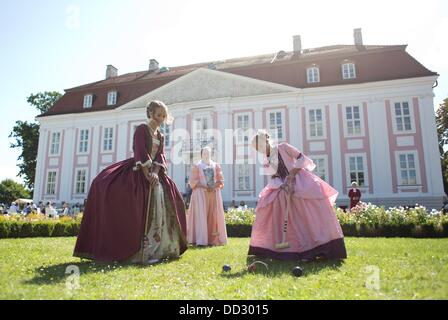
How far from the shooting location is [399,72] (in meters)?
22.4

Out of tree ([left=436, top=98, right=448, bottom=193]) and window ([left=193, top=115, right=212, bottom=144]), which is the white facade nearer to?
window ([left=193, top=115, right=212, bottom=144])

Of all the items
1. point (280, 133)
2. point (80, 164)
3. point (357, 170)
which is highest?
point (280, 133)

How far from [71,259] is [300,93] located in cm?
2194

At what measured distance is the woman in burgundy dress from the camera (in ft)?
14.5

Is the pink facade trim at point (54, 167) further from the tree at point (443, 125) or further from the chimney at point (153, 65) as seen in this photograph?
the tree at point (443, 125)

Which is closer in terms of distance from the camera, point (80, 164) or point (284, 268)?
point (284, 268)

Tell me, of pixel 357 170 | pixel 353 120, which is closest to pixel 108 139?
pixel 353 120

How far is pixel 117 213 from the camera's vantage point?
176 inches

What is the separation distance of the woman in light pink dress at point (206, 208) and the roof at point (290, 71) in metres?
18.3

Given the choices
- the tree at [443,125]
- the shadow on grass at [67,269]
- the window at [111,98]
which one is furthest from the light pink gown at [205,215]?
the tree at [443,125]

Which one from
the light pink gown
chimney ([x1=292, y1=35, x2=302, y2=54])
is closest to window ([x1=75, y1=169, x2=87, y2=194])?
chimney ([x1=292, y1=35, x2=302, y2=54])

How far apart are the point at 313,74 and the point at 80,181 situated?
68.0 feet

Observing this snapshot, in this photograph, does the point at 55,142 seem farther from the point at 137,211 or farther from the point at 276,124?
the point at 137,211
